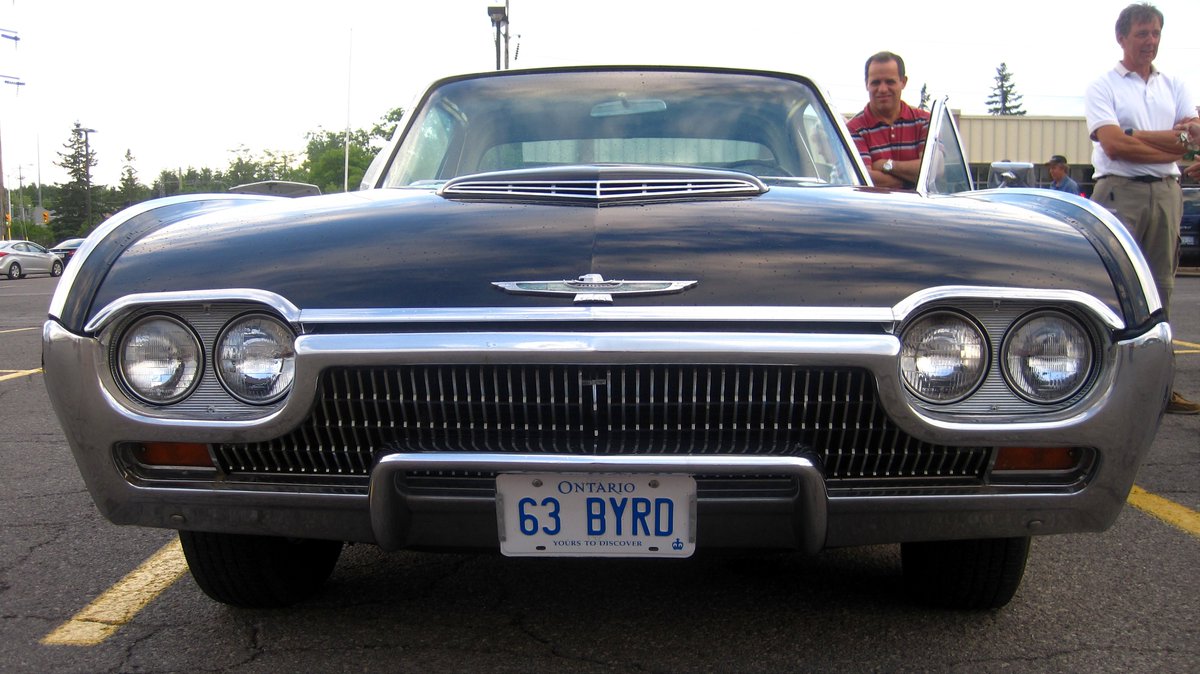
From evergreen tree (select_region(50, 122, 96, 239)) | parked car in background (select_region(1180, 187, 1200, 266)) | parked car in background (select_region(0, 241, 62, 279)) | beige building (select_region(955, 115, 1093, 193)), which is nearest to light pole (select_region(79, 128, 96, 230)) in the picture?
evergreen tree (select_region(50, 122, 96, 239))

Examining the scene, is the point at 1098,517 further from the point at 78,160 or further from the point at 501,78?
the point at 78,160

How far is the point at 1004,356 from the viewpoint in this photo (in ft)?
6.82

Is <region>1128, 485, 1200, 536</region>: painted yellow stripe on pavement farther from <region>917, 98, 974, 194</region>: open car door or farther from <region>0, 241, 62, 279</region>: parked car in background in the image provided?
<region>0, 241, 62, 279</region>: parked car in background

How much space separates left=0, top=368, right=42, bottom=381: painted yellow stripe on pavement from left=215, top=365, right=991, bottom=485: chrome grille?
6083 mm

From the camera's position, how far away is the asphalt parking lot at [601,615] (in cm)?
241

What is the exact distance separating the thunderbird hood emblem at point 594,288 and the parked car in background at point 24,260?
38.6 metres

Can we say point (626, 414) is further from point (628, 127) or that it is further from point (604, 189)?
point (628, 127)

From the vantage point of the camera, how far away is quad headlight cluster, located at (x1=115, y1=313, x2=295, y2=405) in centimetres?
213

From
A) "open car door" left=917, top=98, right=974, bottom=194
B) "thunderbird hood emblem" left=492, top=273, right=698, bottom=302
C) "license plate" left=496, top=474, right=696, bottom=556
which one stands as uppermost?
"open car door" left=917, top=98, right=974, bottom=194

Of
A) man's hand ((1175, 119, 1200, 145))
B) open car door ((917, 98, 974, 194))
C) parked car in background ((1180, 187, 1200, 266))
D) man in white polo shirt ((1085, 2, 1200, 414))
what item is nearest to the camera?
open car door ((917, 98, 974, 194))

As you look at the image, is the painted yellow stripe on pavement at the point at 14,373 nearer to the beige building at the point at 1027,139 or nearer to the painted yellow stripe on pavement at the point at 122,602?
the painted yellow stripe on pavement at the point at 122,602

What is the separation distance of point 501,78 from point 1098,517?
2.40 meters

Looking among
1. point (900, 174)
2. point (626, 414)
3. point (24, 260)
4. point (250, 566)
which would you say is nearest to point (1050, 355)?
point (626, 414)

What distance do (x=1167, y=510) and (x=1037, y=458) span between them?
1.93 metres
